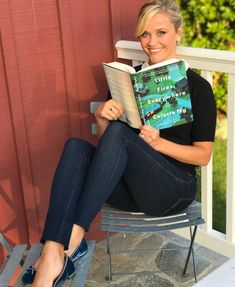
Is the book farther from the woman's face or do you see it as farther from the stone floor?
the stone floor

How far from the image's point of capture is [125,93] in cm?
258

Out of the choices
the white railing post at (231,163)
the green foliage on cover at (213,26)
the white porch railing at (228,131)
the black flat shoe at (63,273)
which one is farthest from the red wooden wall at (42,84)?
the green foliage on cover at (213,26)

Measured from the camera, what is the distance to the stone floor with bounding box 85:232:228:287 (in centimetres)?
299

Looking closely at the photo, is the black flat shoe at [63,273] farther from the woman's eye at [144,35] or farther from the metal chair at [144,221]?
the woman's eye at [144,35]

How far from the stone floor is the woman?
0.58 meters

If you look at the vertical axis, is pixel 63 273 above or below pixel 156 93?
below

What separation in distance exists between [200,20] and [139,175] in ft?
12.8

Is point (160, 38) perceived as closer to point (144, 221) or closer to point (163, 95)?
point (163, 95)

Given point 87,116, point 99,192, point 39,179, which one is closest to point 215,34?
point 87,116

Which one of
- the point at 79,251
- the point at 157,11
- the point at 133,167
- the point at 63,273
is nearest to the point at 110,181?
the point at 133,167

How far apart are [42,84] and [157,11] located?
81cm

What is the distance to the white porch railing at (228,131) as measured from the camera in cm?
272

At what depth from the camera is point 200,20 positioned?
590 centimetres

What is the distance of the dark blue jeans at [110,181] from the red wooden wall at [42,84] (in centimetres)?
49
